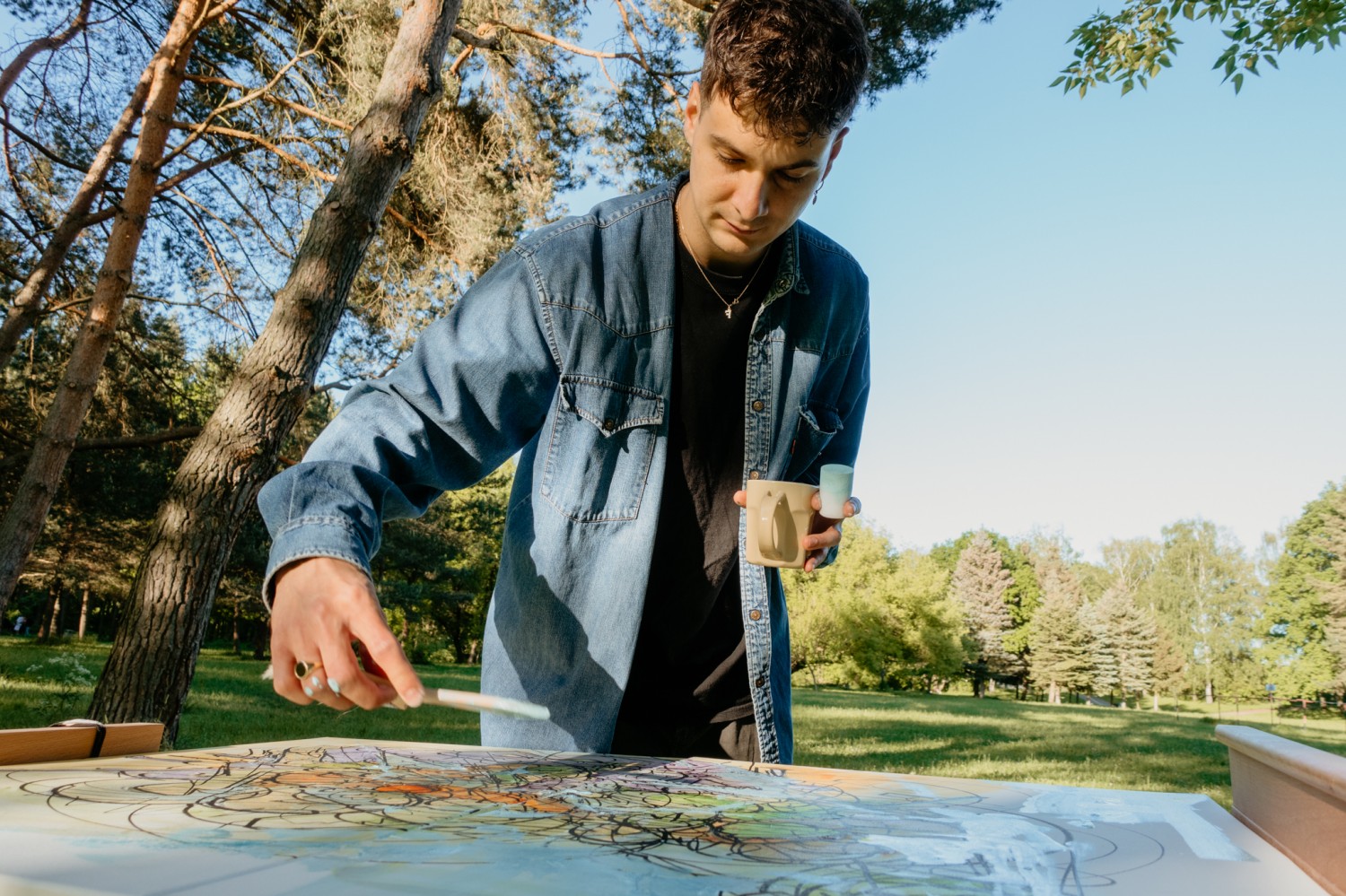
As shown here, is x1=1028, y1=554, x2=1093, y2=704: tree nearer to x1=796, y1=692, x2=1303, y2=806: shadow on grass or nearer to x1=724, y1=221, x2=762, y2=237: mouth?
x1=796, y1=692, x2=1303, y2=806: shadow on grass

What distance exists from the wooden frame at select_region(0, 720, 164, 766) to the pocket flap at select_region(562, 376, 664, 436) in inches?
38.4

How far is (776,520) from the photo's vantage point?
5.73ft

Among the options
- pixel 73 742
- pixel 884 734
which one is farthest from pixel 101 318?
pixel 884 734

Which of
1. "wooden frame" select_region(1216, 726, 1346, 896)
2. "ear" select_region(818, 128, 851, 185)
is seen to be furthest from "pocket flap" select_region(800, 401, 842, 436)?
"wooden frame" select_region(1216, 726, 1346, 896)

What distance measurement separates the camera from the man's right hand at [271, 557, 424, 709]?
1136 millimetres

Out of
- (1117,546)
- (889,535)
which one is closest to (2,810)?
(889,535)

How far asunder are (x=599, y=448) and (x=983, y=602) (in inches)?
2174

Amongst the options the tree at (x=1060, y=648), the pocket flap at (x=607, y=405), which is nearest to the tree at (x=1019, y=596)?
the tree at (x=1060, y=648)

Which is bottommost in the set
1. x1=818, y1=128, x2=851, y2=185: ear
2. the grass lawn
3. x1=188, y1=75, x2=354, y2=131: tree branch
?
the grass lawn

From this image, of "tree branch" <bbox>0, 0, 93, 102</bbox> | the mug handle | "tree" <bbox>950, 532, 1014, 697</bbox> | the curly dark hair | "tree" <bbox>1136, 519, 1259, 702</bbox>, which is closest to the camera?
the curly dark hair

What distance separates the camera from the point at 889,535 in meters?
40.3

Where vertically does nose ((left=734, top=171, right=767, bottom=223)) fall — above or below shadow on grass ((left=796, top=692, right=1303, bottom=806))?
above

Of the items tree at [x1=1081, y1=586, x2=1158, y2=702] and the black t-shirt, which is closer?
the black t-shirt

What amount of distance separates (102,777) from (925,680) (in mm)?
43764
